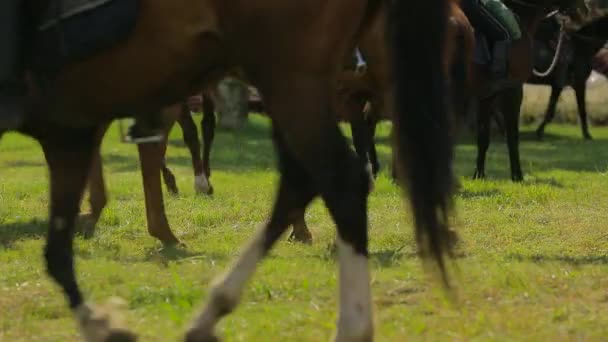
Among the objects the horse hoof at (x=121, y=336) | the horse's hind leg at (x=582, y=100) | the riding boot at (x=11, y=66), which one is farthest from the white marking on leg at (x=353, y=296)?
the horse's hind leg at (x=582, y=100)

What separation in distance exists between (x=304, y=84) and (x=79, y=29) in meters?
0.87

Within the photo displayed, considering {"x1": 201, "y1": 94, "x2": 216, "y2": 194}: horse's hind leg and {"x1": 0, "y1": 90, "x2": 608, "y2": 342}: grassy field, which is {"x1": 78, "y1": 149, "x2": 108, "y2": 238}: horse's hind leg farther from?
{"x1": 201, "y1": 94, "x2": 216, "y2": 194}: horse's hind leg

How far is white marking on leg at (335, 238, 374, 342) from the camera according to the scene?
4684mm

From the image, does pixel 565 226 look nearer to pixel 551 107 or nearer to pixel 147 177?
pixel 147 177

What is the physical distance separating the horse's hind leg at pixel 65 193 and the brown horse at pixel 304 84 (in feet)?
0.77

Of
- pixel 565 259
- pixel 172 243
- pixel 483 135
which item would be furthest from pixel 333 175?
pixel 483 135

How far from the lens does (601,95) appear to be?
24672 millimetres

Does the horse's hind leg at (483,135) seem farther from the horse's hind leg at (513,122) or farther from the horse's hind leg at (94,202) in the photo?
the horse's hind leg at (94,202)

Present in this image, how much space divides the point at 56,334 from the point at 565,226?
16.0 feet

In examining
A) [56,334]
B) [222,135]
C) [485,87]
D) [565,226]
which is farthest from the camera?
[222,135]

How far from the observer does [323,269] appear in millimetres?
6984

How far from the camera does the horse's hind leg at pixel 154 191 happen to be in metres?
8.16

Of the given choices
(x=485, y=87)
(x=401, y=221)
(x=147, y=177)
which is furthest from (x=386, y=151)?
(x=147, y=177)

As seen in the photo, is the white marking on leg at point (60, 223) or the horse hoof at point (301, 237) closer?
the white marking on leg at point (60, 223)
